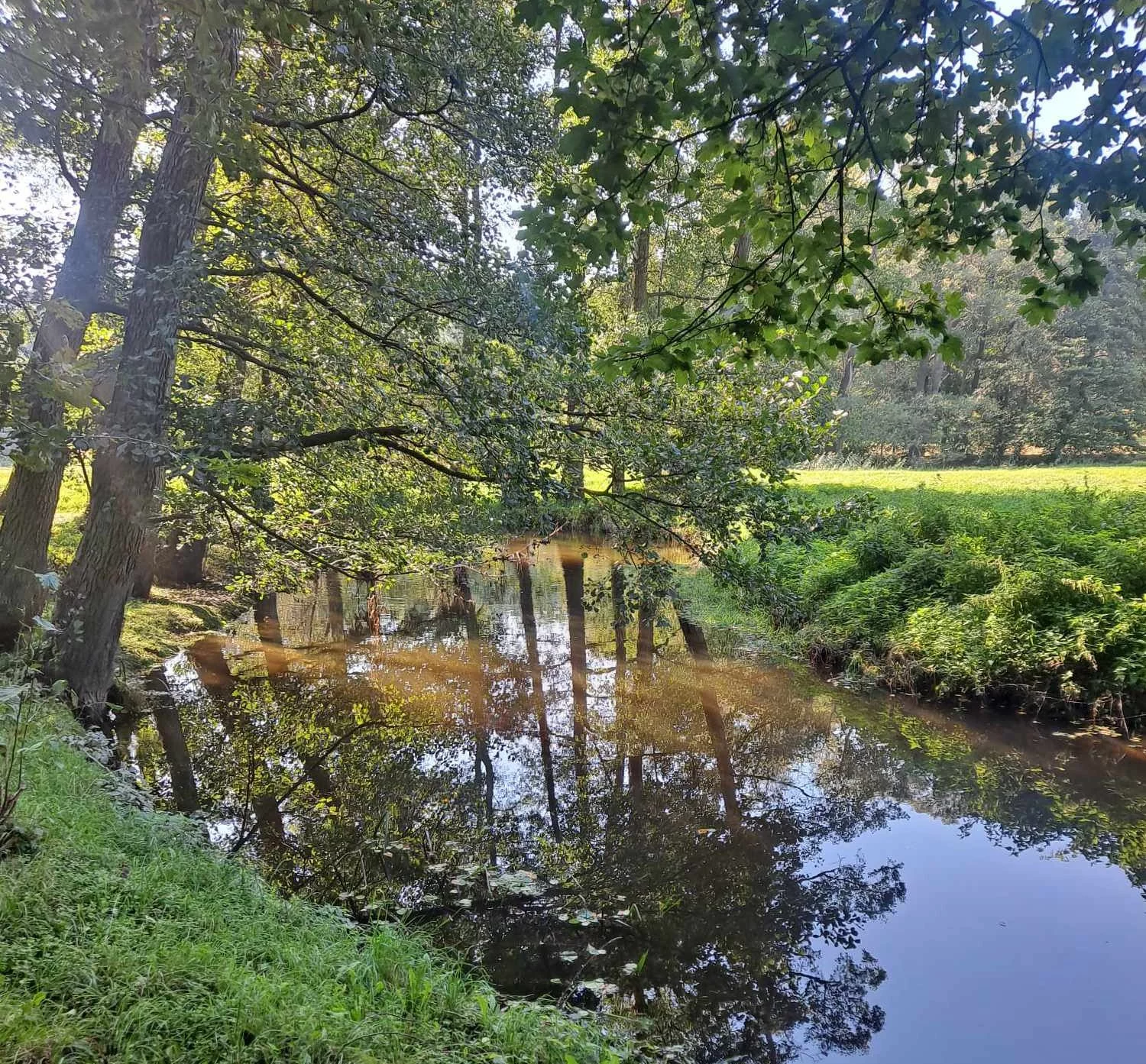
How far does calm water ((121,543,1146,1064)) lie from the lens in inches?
156

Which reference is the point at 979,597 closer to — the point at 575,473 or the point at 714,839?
the point at 714,839

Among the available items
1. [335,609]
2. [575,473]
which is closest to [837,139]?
[575,473]

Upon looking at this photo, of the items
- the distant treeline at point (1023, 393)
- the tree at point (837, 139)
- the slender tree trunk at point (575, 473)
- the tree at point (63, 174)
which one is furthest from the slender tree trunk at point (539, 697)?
the distant treeline at point (1023, 393)

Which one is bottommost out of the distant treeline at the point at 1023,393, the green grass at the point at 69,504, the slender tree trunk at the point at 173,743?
the slender tree trunk at the point at 173,743

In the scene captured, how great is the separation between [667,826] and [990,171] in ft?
17.0

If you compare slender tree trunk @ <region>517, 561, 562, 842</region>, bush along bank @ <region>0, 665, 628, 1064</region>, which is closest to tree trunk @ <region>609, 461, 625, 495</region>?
slender tree trunk @ <region>517, 561, 562, 842</region>

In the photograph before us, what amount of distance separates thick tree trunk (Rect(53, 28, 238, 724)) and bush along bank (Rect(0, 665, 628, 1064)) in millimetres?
1627

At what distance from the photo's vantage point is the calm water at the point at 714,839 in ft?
13.0

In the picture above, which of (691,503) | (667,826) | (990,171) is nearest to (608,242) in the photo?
(990,171)

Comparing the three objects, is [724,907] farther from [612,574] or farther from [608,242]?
[608,242]

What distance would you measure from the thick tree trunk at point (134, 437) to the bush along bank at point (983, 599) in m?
4.59

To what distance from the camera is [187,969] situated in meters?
2.51

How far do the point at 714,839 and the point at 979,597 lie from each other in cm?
497

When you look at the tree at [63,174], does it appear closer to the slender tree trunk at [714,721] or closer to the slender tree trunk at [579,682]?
the slender tree trunk at [579,682]
